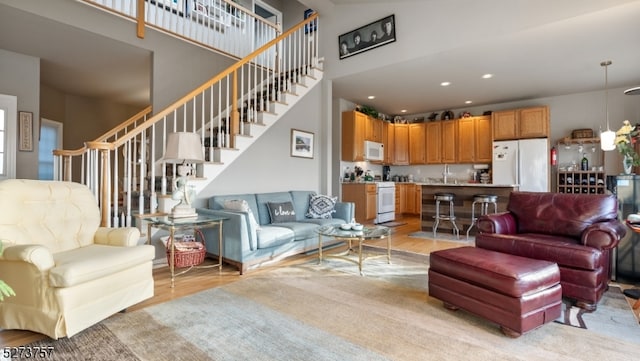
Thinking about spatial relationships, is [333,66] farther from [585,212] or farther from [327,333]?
[327,333]

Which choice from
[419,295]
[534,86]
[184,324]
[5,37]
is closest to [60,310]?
[184,324]

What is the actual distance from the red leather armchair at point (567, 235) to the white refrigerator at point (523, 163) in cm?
330

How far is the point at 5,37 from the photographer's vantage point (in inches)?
161

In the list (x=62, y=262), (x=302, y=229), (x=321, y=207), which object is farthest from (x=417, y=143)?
(x=62, y=262)

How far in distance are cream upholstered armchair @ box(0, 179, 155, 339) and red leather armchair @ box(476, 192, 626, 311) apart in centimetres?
320

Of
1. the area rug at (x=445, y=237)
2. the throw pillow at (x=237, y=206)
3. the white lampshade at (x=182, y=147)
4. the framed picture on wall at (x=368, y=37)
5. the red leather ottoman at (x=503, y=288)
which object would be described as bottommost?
the area rug at (x=445, y=237)

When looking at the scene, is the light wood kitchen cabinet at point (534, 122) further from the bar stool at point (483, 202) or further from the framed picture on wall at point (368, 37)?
the framed picture on wall at point (368, 37)

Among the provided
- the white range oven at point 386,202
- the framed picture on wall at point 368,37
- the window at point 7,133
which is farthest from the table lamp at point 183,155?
the white range oven at point 386,202

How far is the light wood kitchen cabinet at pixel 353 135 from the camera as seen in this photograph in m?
6.91

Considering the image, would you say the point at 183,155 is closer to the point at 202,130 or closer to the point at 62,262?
the point at 202,130

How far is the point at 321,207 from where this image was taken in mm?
4801

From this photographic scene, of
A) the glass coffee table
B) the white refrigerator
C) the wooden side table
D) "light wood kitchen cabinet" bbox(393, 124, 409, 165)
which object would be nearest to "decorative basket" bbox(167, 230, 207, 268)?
the wooden side table

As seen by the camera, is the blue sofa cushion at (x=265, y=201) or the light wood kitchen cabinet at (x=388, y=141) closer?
the blue sofa cushion at (x=265, y=201)

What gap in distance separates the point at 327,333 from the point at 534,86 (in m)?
6.19
